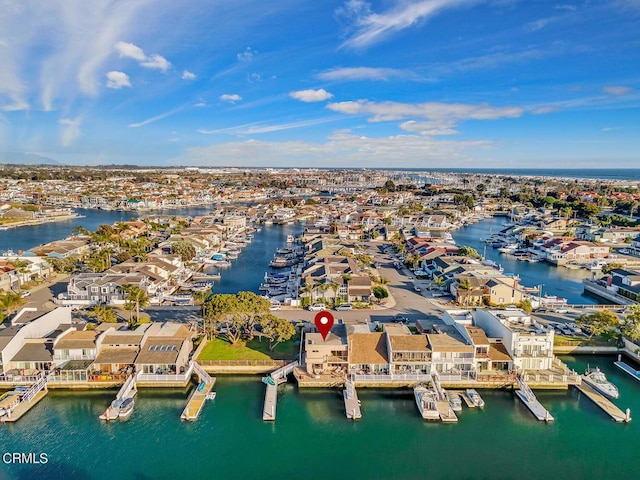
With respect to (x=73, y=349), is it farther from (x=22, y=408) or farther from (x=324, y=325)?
(x=324, y=325)

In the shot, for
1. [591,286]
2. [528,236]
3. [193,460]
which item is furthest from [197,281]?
[528,236]

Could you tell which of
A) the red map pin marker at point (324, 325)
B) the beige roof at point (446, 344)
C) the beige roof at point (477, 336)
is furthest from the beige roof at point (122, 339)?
the beige roof at point (477, 336)

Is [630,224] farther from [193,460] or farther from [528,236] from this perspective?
[193,460]

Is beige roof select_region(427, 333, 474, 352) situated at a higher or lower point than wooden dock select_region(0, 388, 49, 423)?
higher

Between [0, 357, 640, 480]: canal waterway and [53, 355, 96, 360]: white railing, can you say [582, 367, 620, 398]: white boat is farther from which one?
[53, 355, 96, 360]: white railing

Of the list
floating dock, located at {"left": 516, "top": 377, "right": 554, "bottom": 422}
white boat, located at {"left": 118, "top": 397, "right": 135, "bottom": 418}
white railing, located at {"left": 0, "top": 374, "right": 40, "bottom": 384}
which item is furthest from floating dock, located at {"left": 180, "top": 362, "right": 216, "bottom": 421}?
floating dock, located at {"left": 516, "top": 377, "right": 554, "bottom": 422}

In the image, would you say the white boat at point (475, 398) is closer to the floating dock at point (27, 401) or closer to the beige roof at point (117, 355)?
the beige roof at point (117, 355)

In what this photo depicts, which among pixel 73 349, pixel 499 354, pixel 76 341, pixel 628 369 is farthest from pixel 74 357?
pixel 628 369
